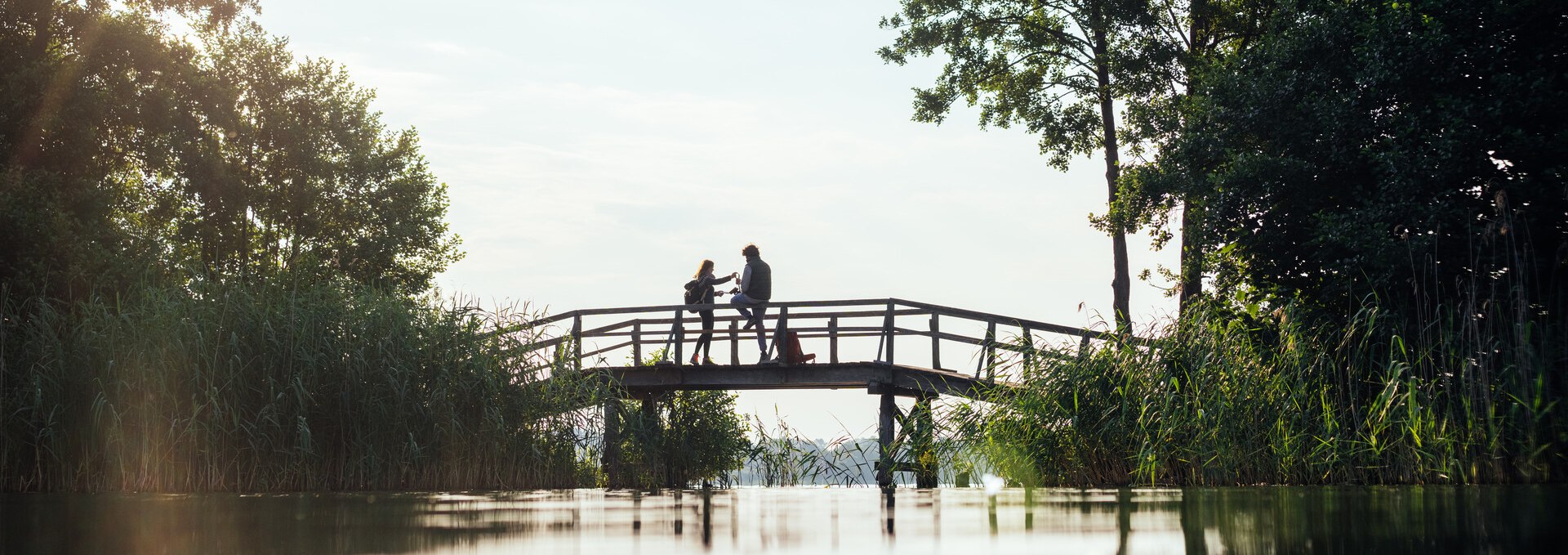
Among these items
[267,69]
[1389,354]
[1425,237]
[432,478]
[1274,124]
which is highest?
[267,69]

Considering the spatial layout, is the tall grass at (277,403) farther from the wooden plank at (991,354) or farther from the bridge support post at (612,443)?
the wooden plank at (991,354)

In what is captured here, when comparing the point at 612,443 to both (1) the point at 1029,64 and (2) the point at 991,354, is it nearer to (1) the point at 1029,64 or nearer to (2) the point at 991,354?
(2) the point at 991,354

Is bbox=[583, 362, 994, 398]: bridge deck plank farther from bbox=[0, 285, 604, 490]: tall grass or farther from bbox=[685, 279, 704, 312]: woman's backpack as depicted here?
bbox=[0, 285, 604, 490]: tall grass

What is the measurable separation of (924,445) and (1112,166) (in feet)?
35.9

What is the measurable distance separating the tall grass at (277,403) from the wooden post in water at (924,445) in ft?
9.30

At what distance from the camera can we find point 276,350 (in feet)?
30.4

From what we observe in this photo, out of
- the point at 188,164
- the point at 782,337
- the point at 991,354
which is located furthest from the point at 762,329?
the point at 188,164

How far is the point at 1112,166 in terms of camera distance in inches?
795

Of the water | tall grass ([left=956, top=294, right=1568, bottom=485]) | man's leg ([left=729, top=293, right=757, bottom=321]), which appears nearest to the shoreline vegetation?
tall grass ([left=956, top=294, right=1568, bottom=485])

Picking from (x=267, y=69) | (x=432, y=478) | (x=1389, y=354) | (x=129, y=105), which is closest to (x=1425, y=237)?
(x=1389, y=354)

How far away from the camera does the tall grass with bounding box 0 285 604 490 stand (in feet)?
29.1

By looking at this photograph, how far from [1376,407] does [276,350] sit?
771 centimetres

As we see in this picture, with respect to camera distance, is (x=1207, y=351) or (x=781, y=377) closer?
(x=1207, y=351)

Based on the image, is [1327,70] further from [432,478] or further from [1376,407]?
[432,478]
